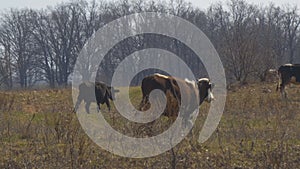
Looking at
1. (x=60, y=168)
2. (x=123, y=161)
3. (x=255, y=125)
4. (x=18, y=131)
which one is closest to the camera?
(x=60, y=168)

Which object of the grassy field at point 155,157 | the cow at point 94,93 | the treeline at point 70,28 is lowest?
the grassy field at point 155,157

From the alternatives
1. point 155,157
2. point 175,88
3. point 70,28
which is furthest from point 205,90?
point 70,28

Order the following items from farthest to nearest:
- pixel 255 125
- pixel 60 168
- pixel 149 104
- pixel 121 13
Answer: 1. pixel 121 13
2. pixel 255 125
3. pixel 149 104
4. pixel 60 168

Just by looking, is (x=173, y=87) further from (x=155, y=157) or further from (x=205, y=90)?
(x=155, y=157)

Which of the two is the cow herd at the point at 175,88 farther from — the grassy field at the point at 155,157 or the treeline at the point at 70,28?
the treeline at the point at 70,28

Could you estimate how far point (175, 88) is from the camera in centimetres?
953

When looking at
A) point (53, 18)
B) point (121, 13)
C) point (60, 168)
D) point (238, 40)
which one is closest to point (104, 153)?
point (60, 168)

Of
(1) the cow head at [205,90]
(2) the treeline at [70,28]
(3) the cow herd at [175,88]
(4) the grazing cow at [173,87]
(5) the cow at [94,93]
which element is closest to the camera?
(3) the cow herd at [175,88]

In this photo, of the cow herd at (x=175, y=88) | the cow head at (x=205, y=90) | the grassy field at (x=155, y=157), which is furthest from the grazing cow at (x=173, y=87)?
the grassy field at (x=155, y=157)

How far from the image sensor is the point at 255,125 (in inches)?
365

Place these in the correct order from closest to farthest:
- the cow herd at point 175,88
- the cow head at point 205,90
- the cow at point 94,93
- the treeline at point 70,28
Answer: the cow herd at point 175,88, the cow head at point 205,90, the cow at point 94,93, the treeline at point 70,28

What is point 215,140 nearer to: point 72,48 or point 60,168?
point 60,168

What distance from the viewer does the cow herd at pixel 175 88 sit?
9.24m

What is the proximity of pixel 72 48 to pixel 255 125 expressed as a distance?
5366cm
